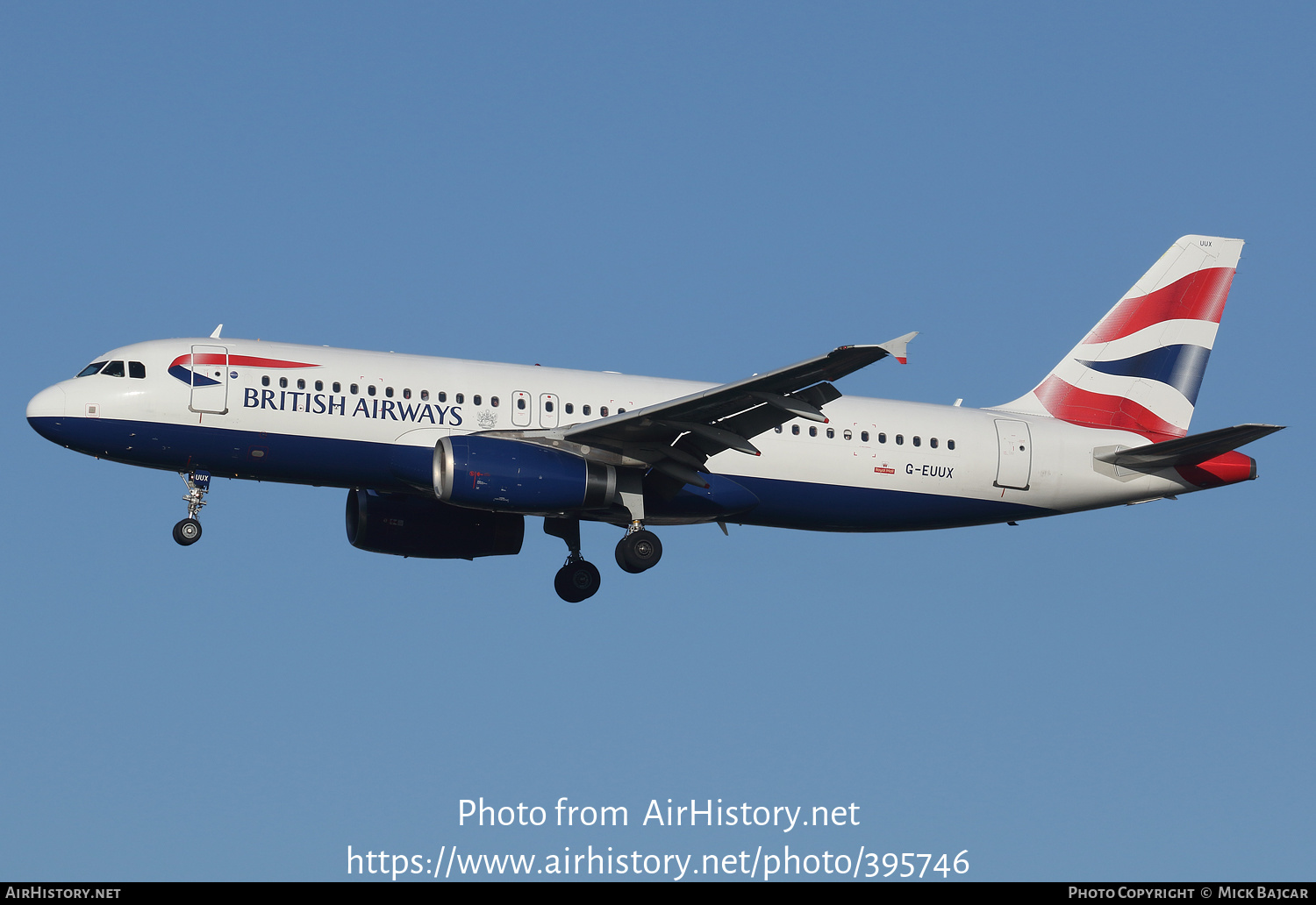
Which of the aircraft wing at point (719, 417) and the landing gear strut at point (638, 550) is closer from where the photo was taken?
the aircraft wing at point (719, 417)

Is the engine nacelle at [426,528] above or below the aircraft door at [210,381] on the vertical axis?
below

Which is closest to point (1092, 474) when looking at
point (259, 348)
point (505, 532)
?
point (505, 532)

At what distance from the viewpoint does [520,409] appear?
33375mm

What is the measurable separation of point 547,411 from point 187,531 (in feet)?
25.4

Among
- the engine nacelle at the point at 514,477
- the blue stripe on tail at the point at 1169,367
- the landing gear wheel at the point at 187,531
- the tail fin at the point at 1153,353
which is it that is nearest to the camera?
the engine nacelle at the point at 514,477

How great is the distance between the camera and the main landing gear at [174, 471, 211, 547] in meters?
32.7

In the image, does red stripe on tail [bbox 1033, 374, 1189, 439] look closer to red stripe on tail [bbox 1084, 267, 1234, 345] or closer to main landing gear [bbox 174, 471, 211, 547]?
red stripe on tail [bbox 1084, 267, 1234, 345]

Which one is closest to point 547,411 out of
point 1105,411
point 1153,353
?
point 1105,411

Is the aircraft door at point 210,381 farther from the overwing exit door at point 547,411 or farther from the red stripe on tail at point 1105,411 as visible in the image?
the red stripe on tail at point 1105,411

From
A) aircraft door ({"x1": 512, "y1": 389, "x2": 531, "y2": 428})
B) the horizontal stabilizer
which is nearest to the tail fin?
the horizontal stabilizer

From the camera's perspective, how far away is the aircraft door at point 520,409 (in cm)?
3331

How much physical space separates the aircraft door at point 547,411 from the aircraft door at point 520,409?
11.8 inches

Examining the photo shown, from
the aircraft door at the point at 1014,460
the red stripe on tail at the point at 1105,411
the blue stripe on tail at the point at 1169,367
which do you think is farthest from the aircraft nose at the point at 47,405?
the blue stripe on tail at the point at 1169,367

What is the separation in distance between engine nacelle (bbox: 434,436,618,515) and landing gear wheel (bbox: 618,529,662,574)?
1.39 m
